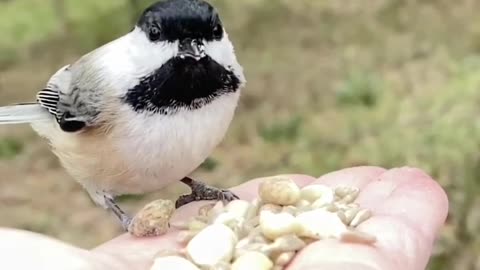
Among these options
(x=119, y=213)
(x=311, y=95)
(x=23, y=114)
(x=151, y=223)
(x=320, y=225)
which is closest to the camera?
(x=320, y=225)

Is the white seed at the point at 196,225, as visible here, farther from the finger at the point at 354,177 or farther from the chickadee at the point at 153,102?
the finger at the point at 354,177

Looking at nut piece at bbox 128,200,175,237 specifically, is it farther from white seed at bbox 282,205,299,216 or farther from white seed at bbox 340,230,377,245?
white seed at bbox 340,230,377,245

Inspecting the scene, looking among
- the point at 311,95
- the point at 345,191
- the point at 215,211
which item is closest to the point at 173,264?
the point at 215,211

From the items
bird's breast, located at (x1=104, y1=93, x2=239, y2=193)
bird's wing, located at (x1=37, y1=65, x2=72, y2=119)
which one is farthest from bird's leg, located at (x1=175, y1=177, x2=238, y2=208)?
bird's wing, located at (x1=37, y1=65, x2=72, y2=119)

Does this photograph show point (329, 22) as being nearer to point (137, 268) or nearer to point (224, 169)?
point (224, 169)

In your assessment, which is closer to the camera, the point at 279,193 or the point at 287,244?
the point at 287,244

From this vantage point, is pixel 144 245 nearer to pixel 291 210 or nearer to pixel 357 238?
pixel 291 210
